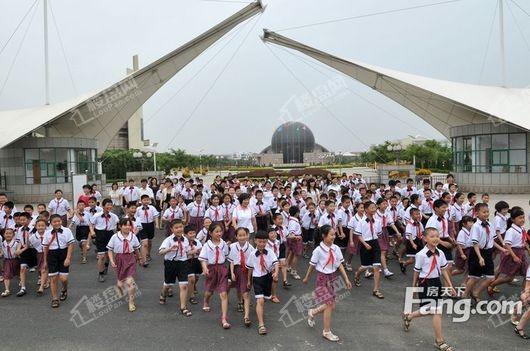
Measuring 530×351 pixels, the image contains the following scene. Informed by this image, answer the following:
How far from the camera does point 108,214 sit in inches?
324

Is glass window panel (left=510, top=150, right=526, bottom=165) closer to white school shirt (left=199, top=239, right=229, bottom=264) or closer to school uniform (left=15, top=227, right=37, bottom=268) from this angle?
white school shirt (left=199, top=239, right=229, bottom=264)

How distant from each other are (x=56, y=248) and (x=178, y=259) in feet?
6.96

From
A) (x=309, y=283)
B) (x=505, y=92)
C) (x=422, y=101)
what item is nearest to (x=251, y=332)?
(x=309, y=283)

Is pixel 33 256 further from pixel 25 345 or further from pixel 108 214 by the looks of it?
pixel 25 345

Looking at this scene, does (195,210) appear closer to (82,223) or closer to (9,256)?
(82,223)

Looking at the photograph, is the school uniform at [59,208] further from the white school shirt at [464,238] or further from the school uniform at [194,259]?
the white school shirt at [464,238]

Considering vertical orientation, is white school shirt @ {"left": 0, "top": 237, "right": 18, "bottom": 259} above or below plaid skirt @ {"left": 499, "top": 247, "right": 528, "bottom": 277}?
above

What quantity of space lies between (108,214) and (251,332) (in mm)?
4631

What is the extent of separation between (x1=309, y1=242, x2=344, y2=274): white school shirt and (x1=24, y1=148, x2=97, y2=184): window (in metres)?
20.4

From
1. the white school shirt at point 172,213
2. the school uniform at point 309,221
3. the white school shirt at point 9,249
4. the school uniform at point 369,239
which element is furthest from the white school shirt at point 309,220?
the white school shirt at point 9,249

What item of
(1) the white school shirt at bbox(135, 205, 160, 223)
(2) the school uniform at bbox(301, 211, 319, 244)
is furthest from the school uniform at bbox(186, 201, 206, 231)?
(2) the school uniform at bbox(301, 211, 319, 244)

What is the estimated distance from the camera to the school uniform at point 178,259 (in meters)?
5.95

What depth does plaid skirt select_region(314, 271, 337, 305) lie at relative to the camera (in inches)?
196

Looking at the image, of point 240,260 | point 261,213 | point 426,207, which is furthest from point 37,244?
point 426,207
